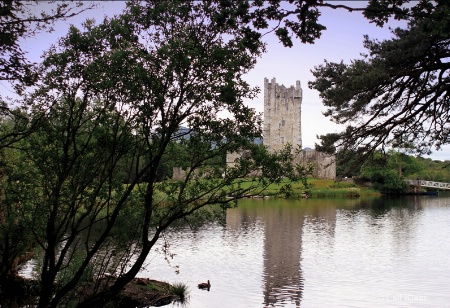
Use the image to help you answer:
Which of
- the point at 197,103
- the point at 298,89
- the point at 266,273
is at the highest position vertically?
the point at 298,89

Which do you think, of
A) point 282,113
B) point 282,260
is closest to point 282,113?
point 282,113

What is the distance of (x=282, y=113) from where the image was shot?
8488 centimetres

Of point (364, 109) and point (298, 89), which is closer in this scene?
point (364, 109)

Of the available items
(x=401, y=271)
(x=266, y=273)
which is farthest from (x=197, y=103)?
(x=401, y=271)

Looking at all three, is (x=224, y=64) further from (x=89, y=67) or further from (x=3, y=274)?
(x=3, y=274)

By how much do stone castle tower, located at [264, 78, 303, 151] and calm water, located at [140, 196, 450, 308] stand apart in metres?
45.3

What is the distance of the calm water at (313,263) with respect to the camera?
17.1 m

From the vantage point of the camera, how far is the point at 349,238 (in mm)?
30281

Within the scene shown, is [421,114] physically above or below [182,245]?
above

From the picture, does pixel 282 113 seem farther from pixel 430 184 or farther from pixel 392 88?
pixel 392 88

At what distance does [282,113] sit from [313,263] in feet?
208

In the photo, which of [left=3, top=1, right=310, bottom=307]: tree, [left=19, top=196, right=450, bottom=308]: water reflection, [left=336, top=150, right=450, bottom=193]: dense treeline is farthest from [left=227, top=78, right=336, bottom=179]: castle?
[left=3, top=1, right=310, bottom=307]: tree

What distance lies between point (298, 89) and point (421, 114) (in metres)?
70.8

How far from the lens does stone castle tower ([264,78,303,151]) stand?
83938mm
